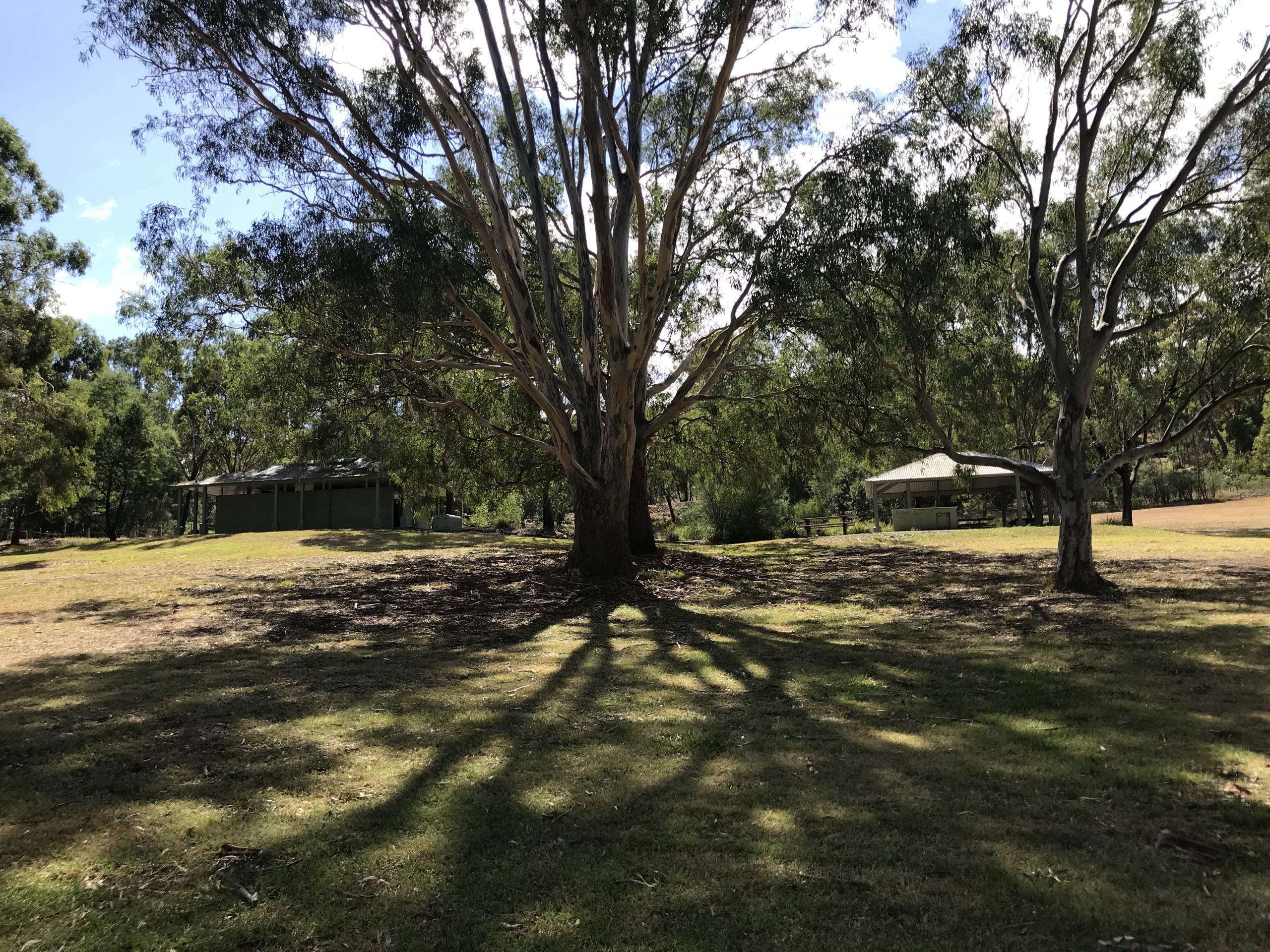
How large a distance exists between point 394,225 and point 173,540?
21.6 meters

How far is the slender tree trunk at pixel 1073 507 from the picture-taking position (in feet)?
35.7

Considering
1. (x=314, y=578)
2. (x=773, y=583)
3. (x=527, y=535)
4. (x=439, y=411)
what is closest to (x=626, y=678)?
(x=773, y=583)

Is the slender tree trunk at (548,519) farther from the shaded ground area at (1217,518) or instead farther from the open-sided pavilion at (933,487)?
the shaded ground area at (1217,518)

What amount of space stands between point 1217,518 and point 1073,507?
85.3 ft

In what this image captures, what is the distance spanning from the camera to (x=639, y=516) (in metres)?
18.6

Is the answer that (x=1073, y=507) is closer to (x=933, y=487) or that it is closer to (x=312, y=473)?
(x=933, y=487)

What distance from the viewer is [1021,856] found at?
129 inches

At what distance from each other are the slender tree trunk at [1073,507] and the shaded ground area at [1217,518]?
14449mm

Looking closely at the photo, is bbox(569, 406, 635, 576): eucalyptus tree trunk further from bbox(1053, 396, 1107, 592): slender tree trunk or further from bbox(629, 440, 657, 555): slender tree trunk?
bbox(1053, 396, 1107, 592): slender tree trunk

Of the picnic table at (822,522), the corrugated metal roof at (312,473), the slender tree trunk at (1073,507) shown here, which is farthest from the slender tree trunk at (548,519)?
the slender tree trunk at (1073,507)

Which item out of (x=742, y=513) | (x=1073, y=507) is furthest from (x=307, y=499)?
(x=1073, y=507)

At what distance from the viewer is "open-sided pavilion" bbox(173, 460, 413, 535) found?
3275cm

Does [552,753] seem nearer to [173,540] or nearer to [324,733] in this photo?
[324,733]

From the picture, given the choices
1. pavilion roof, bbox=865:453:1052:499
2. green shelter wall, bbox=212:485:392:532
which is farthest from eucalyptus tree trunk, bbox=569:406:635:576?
green shelter wall, bbox=212:485:392:532
